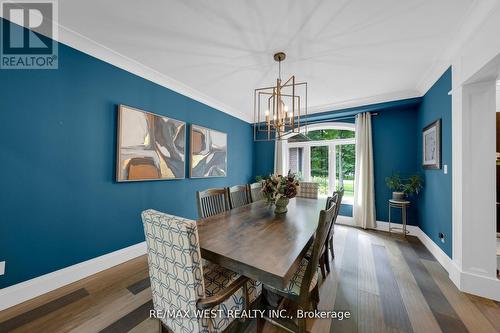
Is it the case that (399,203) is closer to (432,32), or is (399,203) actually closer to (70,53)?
(432,32)

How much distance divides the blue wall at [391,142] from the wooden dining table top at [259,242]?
2.68 meters

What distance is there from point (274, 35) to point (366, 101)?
107 inches

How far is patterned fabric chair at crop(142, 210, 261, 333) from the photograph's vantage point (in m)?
0.91

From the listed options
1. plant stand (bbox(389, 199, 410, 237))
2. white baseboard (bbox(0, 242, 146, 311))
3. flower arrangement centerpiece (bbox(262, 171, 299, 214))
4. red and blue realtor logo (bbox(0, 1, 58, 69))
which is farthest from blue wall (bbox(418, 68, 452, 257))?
red and blue realtor logo (bbox(0, 1, 58, 69))

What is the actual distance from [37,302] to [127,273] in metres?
0.70

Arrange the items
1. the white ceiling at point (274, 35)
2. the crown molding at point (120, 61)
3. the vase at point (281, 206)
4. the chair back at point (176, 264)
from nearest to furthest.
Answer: the chair back at point (176, 264) → the white ceiling at point (274, 35) → the crown molding at point (120, 61) → the vase at point (281, 206)

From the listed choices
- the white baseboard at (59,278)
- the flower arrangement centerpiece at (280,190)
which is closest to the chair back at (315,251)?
the flower arrangement centerpiece at (280,190)

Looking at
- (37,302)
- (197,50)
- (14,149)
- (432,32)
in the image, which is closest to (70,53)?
(14,149)

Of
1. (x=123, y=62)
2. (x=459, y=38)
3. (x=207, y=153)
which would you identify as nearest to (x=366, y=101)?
(x=459, y=38)

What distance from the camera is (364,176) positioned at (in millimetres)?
3836

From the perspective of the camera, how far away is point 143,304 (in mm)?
1693

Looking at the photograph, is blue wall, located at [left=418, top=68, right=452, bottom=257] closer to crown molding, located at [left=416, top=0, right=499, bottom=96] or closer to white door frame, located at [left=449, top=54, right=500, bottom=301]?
crown molding, located at [left=416, top=0, right=499, bottom=96]

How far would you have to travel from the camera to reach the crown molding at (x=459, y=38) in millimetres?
1537

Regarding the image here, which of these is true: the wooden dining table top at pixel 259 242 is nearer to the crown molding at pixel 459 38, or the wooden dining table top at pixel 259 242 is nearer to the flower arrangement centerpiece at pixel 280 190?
the flower arrangement centerpiece at pixel 280 190
